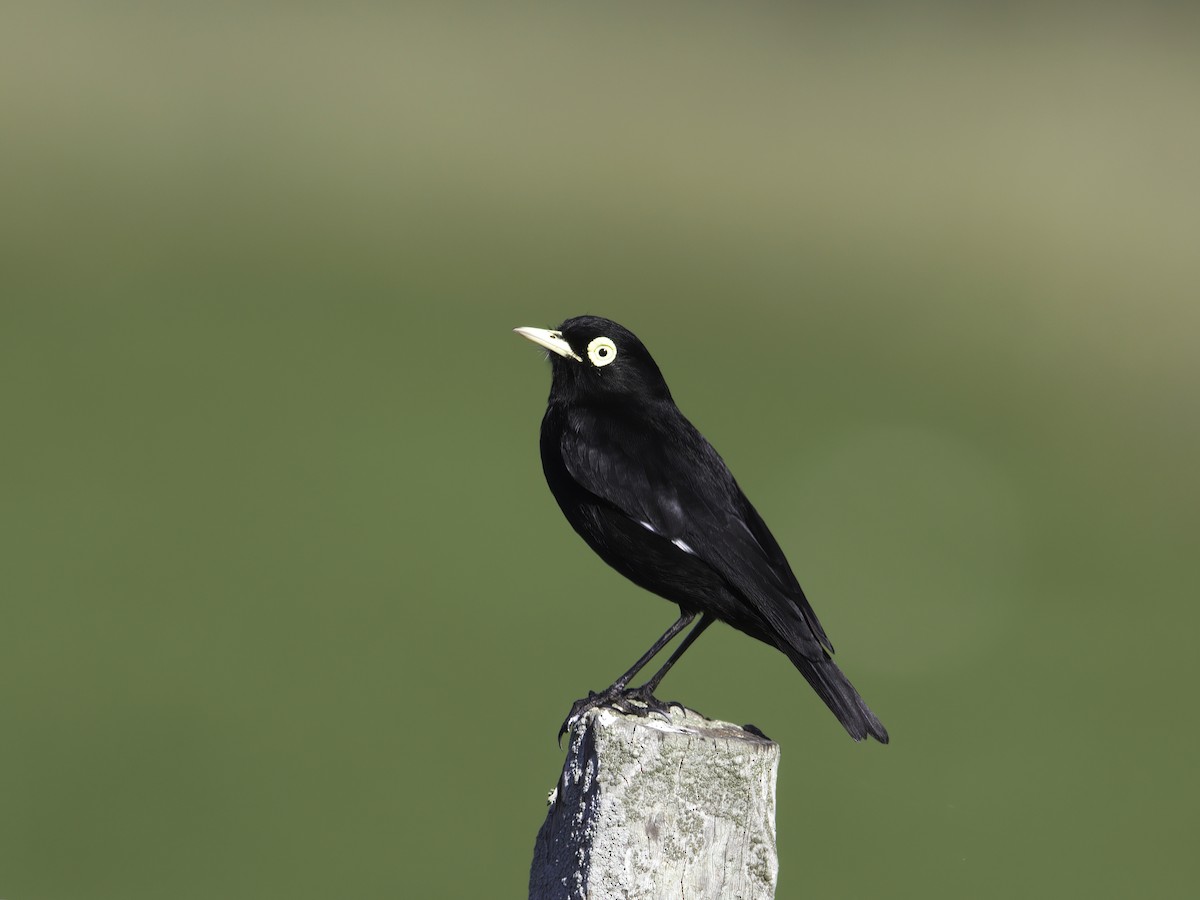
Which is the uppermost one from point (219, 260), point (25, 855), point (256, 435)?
point (219, 260)

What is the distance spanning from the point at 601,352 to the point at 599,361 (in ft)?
0.12

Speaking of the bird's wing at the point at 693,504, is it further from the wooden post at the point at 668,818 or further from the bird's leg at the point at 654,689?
the wooden post at the point at 668,818

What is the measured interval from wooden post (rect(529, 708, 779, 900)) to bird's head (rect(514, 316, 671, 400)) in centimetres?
240

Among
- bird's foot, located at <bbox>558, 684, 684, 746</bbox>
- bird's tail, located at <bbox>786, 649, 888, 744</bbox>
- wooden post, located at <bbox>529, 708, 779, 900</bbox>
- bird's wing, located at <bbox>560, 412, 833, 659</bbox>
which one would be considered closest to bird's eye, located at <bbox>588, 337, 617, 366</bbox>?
bird's wing, located at <bbox>560, 412, 833, 659</bbox>

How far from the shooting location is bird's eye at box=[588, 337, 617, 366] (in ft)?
Answer: 20.0

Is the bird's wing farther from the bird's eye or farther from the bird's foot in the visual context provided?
the bird's foot

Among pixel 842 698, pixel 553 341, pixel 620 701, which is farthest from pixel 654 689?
pixel 553 341

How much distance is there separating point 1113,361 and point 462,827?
17.2m

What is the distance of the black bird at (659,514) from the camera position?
5.16 meters

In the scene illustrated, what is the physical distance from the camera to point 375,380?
21.9 metres

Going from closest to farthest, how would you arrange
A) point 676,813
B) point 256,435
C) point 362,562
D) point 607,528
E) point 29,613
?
point 676,813 < point 607,528 < point 29,613 < point 362,562 < point 256,435

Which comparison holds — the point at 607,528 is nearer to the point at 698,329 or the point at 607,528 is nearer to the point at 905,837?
the point at 905,837

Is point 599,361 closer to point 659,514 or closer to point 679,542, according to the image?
point 659,514

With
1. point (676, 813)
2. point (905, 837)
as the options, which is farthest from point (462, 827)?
point (676, 813)
